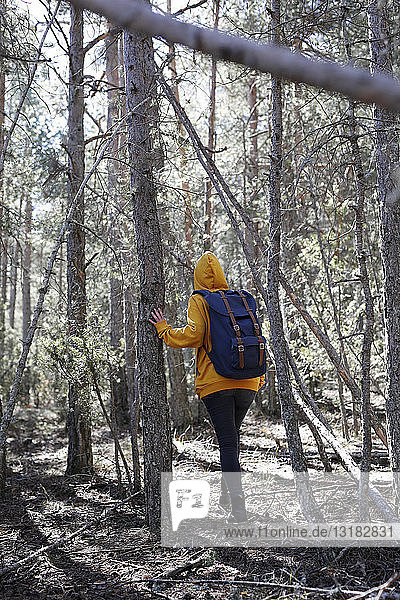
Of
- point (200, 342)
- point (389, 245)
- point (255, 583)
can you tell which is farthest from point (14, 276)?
point (255, 583)

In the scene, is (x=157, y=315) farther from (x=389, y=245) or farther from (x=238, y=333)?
(x=389, y=245)

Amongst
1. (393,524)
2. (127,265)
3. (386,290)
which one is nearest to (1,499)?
(127,265)

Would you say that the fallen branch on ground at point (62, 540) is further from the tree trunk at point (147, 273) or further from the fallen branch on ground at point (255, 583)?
the fallen branch on ground at point (255, 583)

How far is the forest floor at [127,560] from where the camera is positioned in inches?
143

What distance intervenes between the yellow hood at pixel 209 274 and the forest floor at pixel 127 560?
2070mm

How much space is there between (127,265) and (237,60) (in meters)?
5.98

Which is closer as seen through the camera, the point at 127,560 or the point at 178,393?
the point at 127,560

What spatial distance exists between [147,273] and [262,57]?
427 cm

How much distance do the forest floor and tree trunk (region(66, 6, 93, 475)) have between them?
23.4 inches

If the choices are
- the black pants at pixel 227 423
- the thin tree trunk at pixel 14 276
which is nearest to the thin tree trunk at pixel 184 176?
the black pants at pixel 227 423

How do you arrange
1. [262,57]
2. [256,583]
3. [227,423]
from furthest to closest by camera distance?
[227,423], [256,583], [262,57]

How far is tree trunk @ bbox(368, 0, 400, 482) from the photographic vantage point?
434 centimetres

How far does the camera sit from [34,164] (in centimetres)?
974

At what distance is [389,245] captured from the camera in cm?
441
